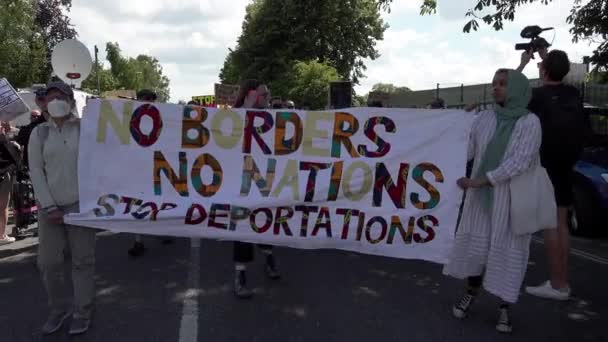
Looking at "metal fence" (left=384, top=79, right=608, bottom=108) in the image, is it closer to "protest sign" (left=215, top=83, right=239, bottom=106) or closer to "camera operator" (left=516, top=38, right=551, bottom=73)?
"protest sign" (left=215, top=83, right=239, bottom=106)

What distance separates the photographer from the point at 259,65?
43250 millimetres

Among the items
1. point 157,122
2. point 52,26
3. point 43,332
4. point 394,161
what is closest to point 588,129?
point 394,161

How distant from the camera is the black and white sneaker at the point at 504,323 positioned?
13.8 ft

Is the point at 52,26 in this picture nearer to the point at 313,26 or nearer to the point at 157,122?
the point at 313,26

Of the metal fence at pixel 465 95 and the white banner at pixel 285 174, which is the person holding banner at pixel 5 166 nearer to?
the white banner at pixel 285 174

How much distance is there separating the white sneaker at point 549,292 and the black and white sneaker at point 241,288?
8.21ft

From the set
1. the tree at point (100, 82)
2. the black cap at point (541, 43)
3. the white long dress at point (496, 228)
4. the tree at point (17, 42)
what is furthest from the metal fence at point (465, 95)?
the tree at point (100, 82)

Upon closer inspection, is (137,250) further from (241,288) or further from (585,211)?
(585,211)

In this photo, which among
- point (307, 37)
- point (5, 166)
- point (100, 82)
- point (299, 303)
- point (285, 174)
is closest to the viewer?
point (285, 174)

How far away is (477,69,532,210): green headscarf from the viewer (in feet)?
13.3

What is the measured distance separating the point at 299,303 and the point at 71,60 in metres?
8.00

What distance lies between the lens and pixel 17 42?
24484 mm

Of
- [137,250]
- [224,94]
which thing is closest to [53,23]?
[224,94]

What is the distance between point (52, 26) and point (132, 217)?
120 ft
